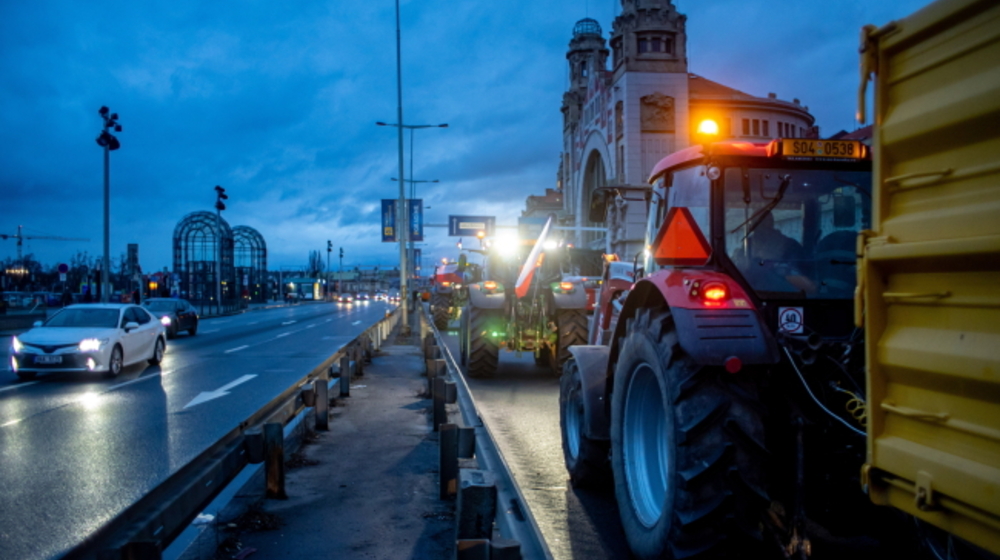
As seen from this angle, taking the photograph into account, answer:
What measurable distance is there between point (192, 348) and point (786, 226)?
21.4 m

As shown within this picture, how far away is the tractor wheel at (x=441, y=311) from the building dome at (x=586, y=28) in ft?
170

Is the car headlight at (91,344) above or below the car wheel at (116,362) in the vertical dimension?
above

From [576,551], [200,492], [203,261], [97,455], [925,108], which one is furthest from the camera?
[203,261]

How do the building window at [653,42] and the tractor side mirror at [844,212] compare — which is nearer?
the tractor side mirror at [844,212]

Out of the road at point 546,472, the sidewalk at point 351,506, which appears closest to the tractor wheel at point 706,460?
the road at point 546,472

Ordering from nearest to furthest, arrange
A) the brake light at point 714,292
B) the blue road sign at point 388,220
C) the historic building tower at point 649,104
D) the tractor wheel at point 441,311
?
1. the brake light at point 714,292
2. the tractor wheel at point 441,311
3. the blue road sign at point 388,220
4. the historic building tower at point 649,104

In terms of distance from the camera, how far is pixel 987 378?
2.03 m

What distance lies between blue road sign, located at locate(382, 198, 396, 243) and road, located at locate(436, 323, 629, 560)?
2597 cm

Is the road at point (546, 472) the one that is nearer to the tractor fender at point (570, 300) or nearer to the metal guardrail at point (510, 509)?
the metal guardrail at point (510, 509)

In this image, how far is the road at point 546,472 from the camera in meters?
5.02

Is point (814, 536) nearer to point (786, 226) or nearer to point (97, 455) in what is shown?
point (786, 226)

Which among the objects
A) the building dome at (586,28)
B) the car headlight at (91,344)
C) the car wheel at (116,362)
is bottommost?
the car wheel at (116,362)

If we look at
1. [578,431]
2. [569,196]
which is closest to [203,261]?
[569,196]

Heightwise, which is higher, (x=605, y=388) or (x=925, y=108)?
(x=925, y=108)
